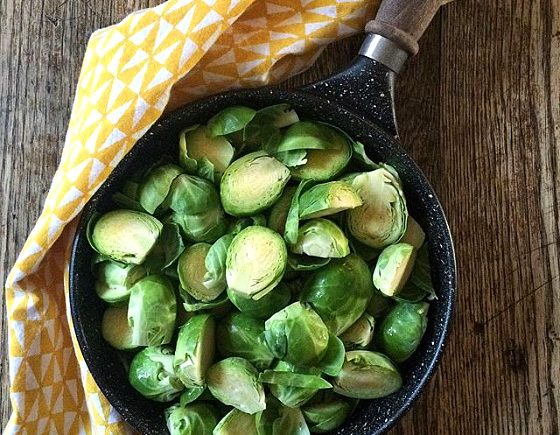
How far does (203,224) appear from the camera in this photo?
3.66 feet

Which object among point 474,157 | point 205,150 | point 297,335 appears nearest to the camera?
point 297,335

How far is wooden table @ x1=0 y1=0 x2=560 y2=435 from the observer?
126 cm

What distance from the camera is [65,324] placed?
3.90 ft

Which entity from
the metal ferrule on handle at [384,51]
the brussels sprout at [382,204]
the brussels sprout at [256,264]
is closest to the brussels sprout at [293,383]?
the brussels sprout at [256,264]

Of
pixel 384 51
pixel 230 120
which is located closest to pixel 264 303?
pixel 230 120

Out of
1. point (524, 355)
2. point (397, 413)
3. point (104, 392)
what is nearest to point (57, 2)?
point (104, 392)

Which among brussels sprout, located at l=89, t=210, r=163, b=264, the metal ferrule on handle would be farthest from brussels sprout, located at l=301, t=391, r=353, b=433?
the metal ferrule on handle

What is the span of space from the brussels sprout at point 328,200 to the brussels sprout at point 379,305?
0.14 m

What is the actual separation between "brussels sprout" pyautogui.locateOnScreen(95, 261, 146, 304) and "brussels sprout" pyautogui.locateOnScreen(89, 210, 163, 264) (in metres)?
0.02

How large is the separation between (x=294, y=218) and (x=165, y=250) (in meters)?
0.19

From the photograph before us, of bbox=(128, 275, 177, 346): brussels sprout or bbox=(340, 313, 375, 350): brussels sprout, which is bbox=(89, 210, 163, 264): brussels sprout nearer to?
bbox=(128, 275, 177, 346): brussels sprout

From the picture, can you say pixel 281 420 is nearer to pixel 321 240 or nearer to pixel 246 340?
pixel 246 340

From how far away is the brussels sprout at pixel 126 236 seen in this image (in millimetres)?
1089

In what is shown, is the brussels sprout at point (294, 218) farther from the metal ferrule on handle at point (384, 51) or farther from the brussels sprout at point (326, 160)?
the metal ferrule on handle at point (384, 51)
